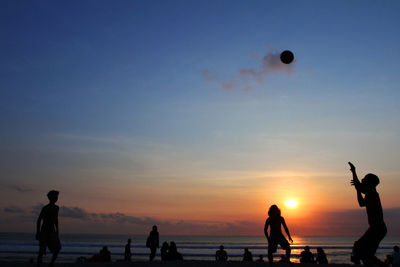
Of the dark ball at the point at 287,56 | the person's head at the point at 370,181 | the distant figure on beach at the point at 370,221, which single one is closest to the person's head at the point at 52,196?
the distant figure on beach at the point at 370,221

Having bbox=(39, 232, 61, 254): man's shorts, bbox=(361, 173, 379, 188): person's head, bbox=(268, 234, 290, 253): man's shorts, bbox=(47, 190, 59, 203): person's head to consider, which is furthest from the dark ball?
bbox=(39, 232, 61, 254): man's shorts

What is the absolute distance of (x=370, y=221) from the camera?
6582 mm

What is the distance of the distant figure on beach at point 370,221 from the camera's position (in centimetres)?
644

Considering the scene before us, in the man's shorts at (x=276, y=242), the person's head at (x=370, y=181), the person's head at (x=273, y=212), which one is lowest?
the man's shorts at (x=276, y=242)

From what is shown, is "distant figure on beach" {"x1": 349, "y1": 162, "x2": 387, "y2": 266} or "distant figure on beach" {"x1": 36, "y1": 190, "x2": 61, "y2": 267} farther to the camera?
"distant figure on beach" {"x1": 36, "y1": 190, "x2": 61, "y2": 267}

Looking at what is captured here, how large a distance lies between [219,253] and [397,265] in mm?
8626

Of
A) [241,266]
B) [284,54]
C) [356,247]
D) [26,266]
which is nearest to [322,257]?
[241,266]

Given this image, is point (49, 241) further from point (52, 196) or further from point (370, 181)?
point (370, 181)

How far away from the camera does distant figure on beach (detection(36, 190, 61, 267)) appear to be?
29.4 feet

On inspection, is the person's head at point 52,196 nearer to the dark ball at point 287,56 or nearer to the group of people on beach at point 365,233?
the group of people on beach at point 365,233

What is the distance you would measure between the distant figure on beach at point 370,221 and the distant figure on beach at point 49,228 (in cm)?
688

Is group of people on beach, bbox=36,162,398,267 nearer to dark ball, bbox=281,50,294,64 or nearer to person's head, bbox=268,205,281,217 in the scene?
person's head, bbox=268,205,281,217

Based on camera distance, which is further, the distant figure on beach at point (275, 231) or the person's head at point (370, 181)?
the distant figure on beach at point (275, 231)

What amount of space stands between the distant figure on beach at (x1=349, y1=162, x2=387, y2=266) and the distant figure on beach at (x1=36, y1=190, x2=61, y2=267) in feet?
22.6
